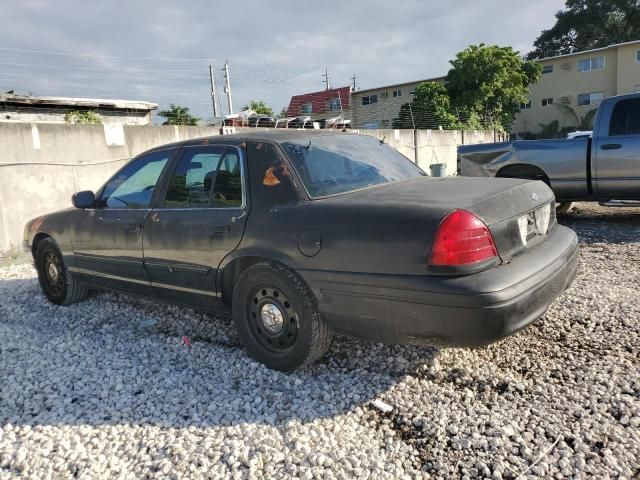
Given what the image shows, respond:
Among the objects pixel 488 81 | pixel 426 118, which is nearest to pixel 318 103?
pixel 488 81

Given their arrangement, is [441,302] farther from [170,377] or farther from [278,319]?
[170,377]

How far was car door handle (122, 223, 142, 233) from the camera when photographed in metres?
3.86

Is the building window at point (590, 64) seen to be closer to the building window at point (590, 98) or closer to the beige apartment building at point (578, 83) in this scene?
the beige apartment building at point (578, 83)

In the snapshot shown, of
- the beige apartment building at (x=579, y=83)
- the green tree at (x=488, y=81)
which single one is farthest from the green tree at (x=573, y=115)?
the green tree at (x=488, y=81)

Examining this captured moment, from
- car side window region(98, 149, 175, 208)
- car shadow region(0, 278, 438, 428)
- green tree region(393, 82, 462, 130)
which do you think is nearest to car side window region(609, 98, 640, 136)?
car shadow region(0, 278, 438, 428)

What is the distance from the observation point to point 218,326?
163 inches

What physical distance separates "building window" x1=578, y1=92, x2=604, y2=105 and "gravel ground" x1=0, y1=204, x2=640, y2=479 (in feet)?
122

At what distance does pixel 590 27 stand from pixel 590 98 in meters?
14.8

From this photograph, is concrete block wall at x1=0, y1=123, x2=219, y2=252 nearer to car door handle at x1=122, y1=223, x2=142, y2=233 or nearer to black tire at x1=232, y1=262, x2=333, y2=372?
car door handle at x1=122, y1=223, x2=142, y2=233

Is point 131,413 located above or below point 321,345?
below

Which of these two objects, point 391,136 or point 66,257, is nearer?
point 66,257

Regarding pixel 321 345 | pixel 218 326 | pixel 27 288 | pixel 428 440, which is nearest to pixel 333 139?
pixel 321 345

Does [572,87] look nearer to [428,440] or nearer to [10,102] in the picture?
[10,102]

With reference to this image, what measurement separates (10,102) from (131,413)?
64.4 feet
